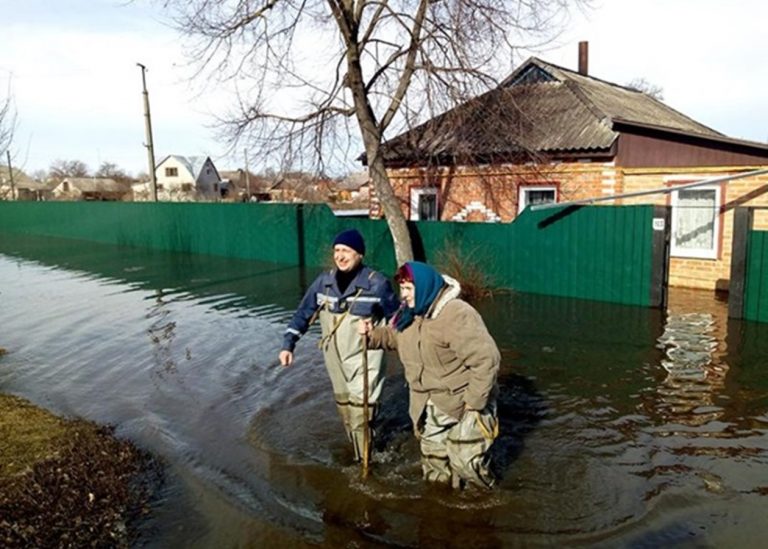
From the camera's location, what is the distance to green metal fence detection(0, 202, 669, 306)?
9942 mm

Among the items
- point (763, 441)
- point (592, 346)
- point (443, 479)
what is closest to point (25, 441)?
point (443, 479)

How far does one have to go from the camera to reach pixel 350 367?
4352mm

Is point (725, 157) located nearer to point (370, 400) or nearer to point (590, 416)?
point (590, 416)

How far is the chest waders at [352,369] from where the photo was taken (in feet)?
14.0

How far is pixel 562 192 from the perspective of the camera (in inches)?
516

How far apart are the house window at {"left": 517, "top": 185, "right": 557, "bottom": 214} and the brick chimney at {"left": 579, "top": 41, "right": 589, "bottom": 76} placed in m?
8.35

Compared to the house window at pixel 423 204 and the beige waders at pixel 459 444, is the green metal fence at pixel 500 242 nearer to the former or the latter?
the house window at pixel 423 204

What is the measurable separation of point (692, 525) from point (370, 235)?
11.0m

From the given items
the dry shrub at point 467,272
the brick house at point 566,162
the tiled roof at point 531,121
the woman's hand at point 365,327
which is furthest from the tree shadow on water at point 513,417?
the tiled roof at point 531,121

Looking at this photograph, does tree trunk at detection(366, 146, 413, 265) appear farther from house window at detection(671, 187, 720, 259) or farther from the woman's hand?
the woman's hand

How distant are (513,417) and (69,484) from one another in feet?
11.9

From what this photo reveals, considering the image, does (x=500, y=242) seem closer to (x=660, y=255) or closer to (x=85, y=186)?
(x=660, y=255)

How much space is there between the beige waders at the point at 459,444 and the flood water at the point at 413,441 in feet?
0.57

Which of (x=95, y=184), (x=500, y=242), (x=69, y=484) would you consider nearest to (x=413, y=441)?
(x=69, y=484)
